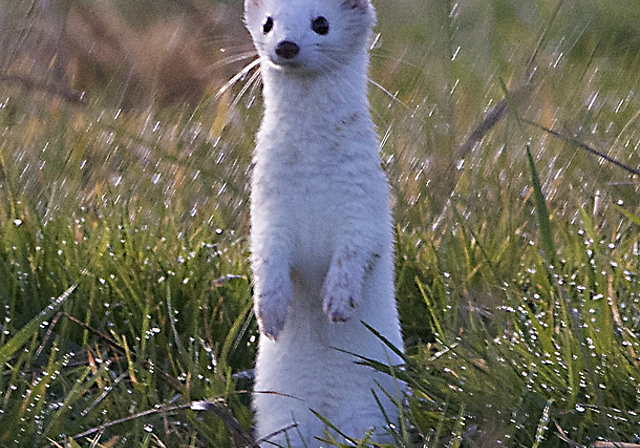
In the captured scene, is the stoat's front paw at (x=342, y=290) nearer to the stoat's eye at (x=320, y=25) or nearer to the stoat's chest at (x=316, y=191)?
the stoat's chest at (x=316, y=191)

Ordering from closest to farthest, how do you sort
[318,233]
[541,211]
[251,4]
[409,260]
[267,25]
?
1. [541,211]
2. [318,233]
3. [267,25]
4. [251,4]
5. [409,260]

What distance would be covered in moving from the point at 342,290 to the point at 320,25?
2.40 feet

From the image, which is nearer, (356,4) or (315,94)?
(315,94)

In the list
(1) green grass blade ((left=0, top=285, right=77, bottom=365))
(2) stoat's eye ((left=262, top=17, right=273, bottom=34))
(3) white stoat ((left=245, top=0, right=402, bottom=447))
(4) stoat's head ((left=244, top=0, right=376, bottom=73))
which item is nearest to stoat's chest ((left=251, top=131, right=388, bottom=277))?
(3) white stoat ((left=245, top=0, right=402, bottom=447))

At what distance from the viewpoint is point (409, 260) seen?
148 inches

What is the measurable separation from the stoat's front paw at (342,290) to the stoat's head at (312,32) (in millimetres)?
538

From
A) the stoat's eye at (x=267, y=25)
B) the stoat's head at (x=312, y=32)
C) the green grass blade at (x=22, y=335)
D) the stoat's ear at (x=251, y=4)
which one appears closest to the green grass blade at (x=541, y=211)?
the stoat's head at (x=312, y=32)

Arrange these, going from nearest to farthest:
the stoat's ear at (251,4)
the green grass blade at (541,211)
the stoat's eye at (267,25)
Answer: the green grass blade at (541,211) < the stoat's eye at (267,25) < the stoat's ear at (251,4)

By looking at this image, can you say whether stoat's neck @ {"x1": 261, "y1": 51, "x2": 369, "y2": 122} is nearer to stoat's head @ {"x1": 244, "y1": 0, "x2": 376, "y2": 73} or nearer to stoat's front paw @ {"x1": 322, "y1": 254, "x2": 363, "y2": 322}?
stoat's head @ {"x1": 244, "y1": 0, "x2": 376, "y2": 73}

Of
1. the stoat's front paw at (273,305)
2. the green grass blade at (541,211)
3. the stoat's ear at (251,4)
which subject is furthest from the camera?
the stoat's ear at (251,4)

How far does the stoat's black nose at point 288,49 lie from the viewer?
2.67 m

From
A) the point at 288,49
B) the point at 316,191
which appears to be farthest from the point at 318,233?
the point at 288,49

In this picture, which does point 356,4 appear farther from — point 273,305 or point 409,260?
point 409,260

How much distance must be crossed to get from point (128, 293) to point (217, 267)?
14.4 inches
